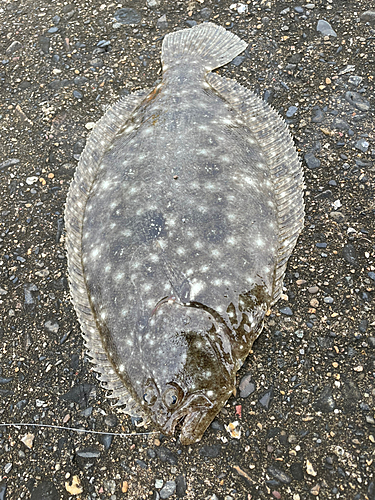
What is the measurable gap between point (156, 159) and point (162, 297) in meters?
0.92

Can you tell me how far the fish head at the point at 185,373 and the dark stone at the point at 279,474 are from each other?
0.46 meters

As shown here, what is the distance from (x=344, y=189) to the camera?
3.33m

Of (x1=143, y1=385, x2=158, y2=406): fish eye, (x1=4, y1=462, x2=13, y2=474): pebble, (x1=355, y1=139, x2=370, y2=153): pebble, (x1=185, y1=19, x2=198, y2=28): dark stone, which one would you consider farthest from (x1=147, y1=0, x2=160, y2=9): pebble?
(x1=4, y1=462, x2=13, y2=474): pebble

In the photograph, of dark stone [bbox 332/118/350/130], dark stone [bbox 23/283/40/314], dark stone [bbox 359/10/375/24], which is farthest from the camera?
dark stone [bbox 359/10/375/24]

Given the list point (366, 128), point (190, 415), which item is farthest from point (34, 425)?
point (366, 128)

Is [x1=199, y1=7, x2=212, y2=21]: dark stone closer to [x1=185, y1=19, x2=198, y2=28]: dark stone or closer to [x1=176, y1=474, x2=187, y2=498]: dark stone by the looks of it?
[x1=185, y1=19, x2=198, y2=28]: dark stone

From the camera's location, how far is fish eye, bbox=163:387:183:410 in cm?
240

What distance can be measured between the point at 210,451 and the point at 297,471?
0.51 metres

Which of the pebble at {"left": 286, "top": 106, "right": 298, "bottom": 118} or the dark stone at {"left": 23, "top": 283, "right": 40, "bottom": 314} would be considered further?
the pebble at {"left": 286, "top": 106, "right": 298, "bottom": 118}

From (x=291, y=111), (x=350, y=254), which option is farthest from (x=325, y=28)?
(x=350, y=254)

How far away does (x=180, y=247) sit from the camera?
2604mm

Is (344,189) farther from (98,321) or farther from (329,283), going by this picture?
(98,321)

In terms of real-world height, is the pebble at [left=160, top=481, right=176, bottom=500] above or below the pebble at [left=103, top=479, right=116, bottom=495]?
below

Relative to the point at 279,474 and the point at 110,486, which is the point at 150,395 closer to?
the point at 110,486
